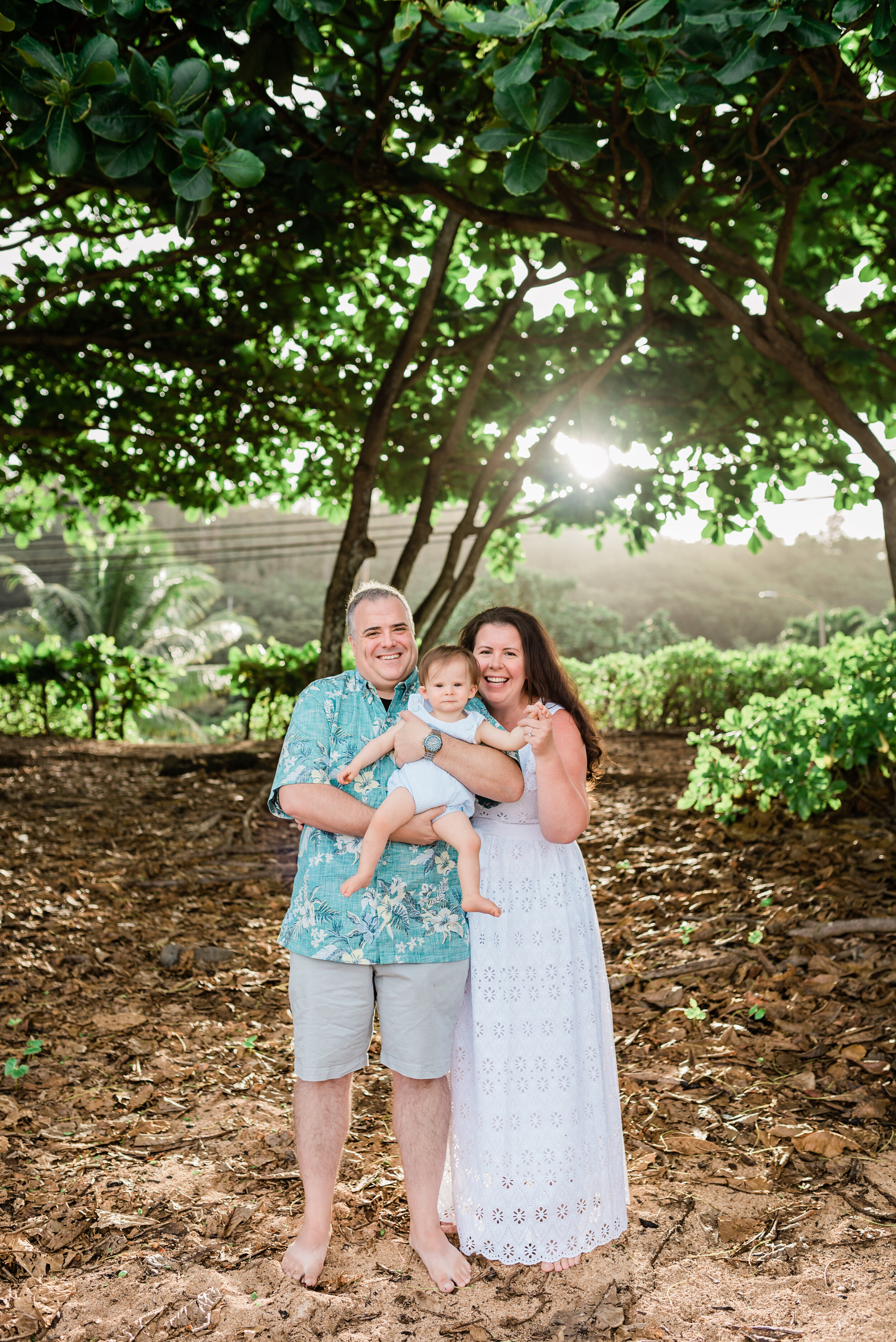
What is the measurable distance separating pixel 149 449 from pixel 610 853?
17.9ft

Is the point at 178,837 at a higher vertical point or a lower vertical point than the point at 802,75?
lower

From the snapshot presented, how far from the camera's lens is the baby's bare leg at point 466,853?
7.88 feet

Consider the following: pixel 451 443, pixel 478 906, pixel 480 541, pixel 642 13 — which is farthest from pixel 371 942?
pixel 480 541

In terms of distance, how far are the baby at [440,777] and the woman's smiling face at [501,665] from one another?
15 centimetres

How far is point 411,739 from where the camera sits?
2.41 metres

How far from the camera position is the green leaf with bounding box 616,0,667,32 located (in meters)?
2.56

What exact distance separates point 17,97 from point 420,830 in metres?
2.50

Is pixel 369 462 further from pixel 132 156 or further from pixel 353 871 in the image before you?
pixel 353 871

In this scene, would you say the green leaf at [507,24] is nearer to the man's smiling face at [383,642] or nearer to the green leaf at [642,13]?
the green leaf at [642,13]

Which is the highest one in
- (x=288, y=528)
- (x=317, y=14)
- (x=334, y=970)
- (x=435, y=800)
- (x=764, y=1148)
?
(x=288, y=528)

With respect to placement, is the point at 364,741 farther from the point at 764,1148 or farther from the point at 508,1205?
the point at 764,1148

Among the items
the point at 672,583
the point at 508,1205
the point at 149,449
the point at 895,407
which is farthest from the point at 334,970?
the point at 672,583

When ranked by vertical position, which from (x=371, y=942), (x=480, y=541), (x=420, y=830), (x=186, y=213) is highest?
(x=186, y=213)

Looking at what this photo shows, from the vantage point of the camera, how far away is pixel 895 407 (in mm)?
6523
